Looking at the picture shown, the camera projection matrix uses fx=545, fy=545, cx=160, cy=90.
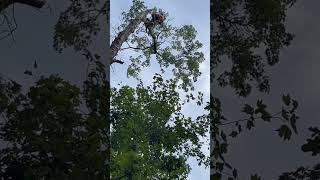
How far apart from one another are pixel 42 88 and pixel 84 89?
176 mm

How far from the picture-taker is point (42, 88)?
2199mm

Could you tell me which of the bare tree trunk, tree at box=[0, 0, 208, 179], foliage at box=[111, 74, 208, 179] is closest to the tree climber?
foliage at box=[111, 74, 208, 179]

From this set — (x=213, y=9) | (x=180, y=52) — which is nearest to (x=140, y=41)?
(x=180, y=52)

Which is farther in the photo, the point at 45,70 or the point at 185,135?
the point at 185,135

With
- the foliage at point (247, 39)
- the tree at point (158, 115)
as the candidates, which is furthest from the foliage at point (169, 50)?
the foliage at point (247, 39)

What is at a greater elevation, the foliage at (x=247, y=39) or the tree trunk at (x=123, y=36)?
the tree trunk at (x=123, y=36)

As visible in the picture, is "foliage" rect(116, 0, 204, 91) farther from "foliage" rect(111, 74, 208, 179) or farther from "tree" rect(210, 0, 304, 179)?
"tree" rect(210, 0, 304, 179)

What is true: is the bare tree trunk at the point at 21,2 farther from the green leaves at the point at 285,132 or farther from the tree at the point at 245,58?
the green leaves at the point at 285,132

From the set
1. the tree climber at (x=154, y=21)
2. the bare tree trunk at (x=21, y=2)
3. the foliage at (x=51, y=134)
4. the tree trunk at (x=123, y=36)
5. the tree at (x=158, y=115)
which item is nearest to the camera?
the foliage at (x=51, y=134)

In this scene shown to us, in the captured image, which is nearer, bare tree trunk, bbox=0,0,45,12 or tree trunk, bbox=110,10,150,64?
bare tree trunk, bbox=0,0,45,12

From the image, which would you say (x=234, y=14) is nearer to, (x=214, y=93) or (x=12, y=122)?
(x=214, y=93)

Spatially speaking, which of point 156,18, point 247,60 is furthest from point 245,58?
point 156,18

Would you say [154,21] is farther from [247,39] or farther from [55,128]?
[55,128]

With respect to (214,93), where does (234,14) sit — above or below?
above
